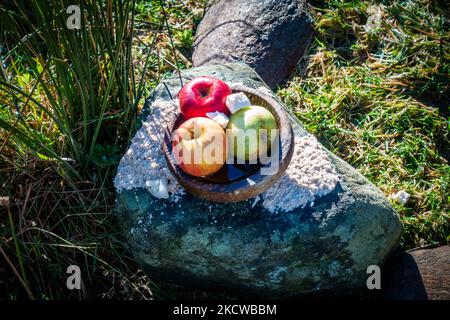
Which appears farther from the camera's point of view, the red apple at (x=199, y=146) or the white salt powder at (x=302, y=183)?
the white salt powder at (x=302, y=183)

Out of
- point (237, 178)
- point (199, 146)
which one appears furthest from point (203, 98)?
point (237, 178)

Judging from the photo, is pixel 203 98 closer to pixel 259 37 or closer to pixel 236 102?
pixel 236 102

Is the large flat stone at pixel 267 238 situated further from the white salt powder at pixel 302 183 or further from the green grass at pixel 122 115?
the green grass at pixel 122 115

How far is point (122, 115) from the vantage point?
2473 millimetres

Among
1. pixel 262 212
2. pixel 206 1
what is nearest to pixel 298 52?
pixel 206 1

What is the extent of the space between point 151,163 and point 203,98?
454 mm

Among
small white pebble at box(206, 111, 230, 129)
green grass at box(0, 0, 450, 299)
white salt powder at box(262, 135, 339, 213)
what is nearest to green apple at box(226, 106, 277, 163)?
small white pebble at box(206, 111, 230, 129)

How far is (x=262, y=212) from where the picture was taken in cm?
202

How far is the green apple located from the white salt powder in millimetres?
277

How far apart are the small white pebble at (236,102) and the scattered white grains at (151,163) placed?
29 cm

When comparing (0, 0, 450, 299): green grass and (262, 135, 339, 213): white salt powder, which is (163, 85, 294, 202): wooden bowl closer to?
(262, 135, 339, 213): white salt powder

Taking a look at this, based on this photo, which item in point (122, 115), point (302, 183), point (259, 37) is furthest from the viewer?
point (259, 37)

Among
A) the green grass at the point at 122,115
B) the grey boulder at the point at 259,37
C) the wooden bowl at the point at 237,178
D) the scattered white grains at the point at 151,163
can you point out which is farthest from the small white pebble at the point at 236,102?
the grey boulder at the point at 259,37

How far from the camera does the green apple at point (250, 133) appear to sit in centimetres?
181
